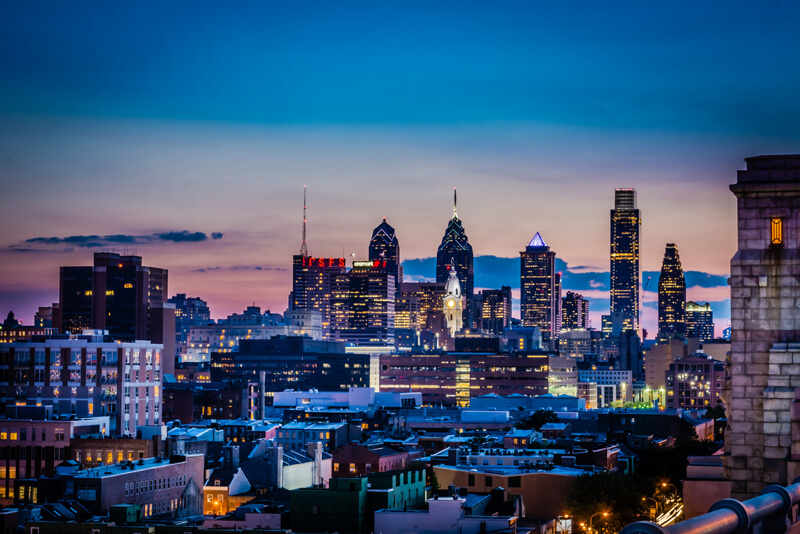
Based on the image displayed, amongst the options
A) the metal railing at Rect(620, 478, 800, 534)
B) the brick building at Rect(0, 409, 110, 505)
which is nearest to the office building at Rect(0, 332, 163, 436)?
the brick building at Rect(0, 409, 110, 505)

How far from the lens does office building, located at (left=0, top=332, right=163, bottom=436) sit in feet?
470

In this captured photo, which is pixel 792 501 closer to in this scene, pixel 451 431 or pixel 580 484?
pixel 580 484

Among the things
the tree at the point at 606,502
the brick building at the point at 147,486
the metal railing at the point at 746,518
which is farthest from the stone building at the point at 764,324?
the brick building at the point at 147,486

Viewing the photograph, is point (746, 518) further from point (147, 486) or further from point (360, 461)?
point (360, 461)

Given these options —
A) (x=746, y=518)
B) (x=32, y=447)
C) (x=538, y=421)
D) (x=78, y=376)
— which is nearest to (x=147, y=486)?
(x=32, y=447)

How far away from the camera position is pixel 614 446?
131m

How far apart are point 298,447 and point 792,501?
437 ft

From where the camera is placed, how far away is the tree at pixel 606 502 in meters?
81.7

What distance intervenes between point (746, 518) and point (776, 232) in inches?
398

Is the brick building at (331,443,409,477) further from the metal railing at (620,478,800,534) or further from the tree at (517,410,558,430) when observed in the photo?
the metal railing at (620,478,800,534)

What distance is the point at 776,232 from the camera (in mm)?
21609

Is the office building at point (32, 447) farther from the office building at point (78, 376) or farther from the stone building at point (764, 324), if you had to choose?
the stone building at point (764, 324)

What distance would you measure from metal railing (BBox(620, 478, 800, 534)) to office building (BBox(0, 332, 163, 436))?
433 ft

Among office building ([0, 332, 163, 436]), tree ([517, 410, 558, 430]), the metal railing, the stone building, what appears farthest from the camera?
tree ([517, 410, 558, 430])
